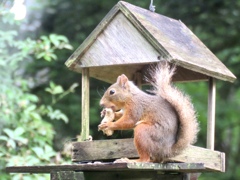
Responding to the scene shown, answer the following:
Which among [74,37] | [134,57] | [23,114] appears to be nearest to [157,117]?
[134,57]

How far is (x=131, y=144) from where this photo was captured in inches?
146

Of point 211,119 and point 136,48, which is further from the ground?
point 136,48

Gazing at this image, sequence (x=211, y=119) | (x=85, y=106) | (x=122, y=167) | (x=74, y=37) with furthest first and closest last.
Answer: (x=74, y=37) → (x=211, y=119) → (x=85, y=106) → (x=122, y=167)

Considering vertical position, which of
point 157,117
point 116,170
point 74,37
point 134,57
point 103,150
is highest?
point 74,37

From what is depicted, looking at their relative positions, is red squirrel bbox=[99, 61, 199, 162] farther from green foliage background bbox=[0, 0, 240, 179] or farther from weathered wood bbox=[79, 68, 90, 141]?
green foliage background bbox=[0, 0, 240, 179]

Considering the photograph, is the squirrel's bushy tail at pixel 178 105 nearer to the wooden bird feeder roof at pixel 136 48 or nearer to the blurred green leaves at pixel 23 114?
the wooden bird feeder roof at pixel 136 48

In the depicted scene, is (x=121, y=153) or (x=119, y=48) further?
(x=119, y=48)

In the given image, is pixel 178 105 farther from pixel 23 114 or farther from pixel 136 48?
pixel 23 114

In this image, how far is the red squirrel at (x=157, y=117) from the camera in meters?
3.46

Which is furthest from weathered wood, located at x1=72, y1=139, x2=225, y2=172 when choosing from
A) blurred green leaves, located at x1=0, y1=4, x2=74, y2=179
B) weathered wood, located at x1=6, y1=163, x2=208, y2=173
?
blurred green leaves, located at x1=0, y1=4, x2=74, y2=179

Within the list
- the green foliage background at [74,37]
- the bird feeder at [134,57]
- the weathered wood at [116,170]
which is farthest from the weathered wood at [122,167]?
the green foliage background at [74,37]

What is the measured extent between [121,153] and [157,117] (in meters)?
0.34

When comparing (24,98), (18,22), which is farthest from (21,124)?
(18,22)

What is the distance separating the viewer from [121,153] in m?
3.71
